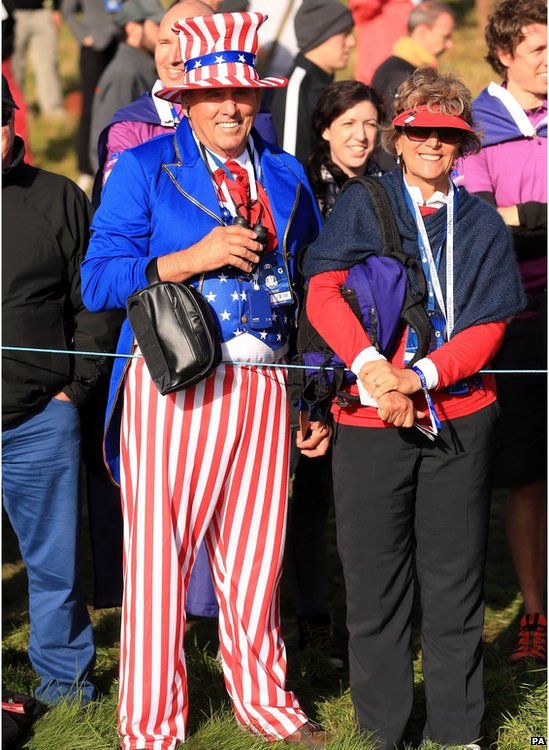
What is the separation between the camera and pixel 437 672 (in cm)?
396

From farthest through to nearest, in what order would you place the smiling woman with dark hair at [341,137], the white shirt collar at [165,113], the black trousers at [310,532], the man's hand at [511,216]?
the black trousers at [310,532], the smiling woman with dark hair at [341,137], the man's hand at [511,216], the white shirt collar at [165,113]

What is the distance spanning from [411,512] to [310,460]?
1.15 m

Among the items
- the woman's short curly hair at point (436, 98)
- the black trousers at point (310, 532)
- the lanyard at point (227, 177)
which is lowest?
the black trousers at point (310, 532)

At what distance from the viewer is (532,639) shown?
16.5ft

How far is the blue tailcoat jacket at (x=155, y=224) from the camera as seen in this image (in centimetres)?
375

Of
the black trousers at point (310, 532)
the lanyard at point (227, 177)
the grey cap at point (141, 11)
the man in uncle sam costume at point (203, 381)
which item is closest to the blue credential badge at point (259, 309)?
the man in uncle sam costume at point (203, 381)

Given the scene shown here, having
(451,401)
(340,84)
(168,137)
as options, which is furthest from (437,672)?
(340,84)

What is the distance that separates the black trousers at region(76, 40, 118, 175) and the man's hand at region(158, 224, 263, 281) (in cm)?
761

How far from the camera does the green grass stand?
4027 millimetres

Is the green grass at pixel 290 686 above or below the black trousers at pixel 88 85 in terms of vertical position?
below

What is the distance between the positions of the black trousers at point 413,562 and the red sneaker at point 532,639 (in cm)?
103

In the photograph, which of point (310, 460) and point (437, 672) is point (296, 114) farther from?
point (437, 672)

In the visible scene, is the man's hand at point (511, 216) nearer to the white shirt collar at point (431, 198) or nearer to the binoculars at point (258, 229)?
the white shirt collar at point (431, 198)

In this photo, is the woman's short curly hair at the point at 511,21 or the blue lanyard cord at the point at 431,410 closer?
the blue lanyard cord at the point at 431,410
